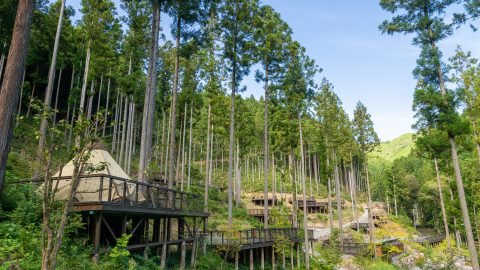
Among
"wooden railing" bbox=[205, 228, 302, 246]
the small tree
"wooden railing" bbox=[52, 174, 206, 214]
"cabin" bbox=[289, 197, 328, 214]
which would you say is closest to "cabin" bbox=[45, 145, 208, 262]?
"wooden railing" bbox=[52, 174, 206, 214]

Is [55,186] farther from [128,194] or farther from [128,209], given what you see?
[128,194]

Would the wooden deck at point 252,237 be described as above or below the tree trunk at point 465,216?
below

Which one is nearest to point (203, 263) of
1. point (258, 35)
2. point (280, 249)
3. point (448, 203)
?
point (280, 249)

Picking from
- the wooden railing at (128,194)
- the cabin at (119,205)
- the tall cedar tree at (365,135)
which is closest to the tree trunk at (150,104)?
the cabin at (119,205)

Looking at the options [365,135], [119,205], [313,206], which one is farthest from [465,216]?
[313,206]

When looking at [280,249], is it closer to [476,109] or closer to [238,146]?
[476,109]

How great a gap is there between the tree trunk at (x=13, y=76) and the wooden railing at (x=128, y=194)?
63.8 inches

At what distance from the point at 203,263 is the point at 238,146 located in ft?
81.9

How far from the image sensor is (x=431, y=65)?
16094mm

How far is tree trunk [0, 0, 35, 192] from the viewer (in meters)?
8.20

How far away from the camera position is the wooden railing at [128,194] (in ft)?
33.6

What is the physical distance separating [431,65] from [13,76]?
17.6 meters

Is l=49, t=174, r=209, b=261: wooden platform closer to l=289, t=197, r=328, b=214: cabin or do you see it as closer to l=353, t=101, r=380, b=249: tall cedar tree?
l=353, t=101, r=380, b=249: tall cedar tree

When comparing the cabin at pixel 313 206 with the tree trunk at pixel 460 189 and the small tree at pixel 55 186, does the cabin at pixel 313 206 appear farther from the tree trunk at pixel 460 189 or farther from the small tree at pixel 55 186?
the small tree at pixel 55 186
